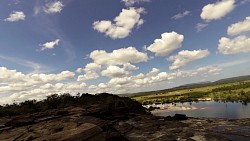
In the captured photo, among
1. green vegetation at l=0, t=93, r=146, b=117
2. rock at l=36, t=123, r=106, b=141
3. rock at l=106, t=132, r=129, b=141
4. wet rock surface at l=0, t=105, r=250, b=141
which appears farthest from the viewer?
green vegetation at l=0, t=93, r=146, b=117

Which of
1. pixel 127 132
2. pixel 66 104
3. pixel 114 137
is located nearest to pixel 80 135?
pixel 114 137

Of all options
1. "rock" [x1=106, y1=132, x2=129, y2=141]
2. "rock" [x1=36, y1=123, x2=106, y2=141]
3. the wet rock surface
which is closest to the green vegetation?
the wet rock surface

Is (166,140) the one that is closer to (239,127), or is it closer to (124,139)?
(124,139)

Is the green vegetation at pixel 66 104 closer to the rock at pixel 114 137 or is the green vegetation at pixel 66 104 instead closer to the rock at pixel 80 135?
the rock at pixel 114 137

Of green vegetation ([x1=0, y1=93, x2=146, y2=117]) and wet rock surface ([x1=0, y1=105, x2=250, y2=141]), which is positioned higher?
green vegetation ([x1=0, y1=93, x2=146, y2=117])

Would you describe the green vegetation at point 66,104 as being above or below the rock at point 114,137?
above

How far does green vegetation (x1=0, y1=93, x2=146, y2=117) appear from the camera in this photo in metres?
51.0

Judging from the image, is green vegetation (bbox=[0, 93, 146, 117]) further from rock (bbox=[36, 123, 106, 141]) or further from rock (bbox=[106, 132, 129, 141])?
rock (bbox=[36, 123, 106, 141])

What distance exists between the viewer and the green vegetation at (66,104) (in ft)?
167

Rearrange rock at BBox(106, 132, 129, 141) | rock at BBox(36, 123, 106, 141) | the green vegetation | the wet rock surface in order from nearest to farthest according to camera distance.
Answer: rock at BBox(36, 123, 106, 141) → the wet rock surface → rock at BBox(106, 132, 129, 141) → the green vegetation

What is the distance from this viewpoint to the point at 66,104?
61812mm

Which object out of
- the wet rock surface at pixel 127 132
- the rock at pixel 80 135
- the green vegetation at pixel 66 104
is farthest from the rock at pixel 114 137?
the green vegetation at pixel 66 104

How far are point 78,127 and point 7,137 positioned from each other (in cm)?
783

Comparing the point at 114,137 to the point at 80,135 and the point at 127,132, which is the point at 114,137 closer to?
the point at 80,135
